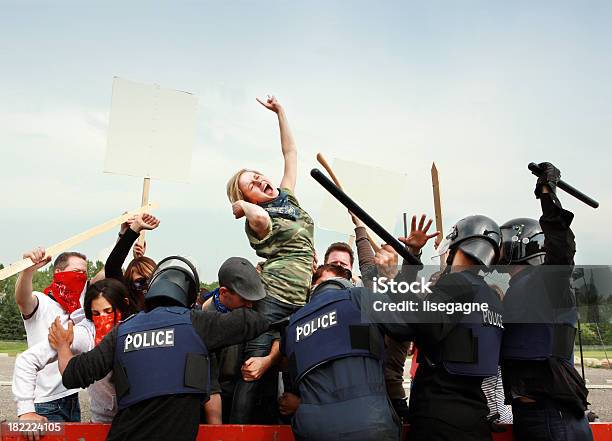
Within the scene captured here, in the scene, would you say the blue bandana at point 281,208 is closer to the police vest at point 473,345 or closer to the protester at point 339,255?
the protester at point 339,255

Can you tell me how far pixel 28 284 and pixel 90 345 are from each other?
971 mm

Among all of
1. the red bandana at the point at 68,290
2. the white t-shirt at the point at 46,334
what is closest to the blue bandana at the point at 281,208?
the white t-shirt at the point at 46,334

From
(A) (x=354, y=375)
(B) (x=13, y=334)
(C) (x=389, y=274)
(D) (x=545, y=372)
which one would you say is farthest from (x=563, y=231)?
(B) (x=13, y=334)

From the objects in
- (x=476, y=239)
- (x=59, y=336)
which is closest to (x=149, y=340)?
(x=59, y=336)

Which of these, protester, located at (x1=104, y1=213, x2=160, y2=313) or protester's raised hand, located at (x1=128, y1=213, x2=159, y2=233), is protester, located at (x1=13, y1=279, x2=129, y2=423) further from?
protester's raised hand, located at (x1=128, y1=213, x2=159, y2=233)

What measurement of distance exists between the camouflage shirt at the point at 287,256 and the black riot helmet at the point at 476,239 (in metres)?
0.91

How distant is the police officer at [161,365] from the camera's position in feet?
9.73

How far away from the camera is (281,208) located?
13.1 ft

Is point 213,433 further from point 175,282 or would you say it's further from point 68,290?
point 68,290

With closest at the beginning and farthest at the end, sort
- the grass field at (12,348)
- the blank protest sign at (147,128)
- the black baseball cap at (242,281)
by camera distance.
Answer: the black baseball cap at (242,281) → the blank protest sign at (147,128) → the grass field at (12,348)

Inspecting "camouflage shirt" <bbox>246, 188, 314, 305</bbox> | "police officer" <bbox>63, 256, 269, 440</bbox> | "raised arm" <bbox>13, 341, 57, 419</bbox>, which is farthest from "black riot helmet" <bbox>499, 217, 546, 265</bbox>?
"raised arm" <bbox>13, 341, 57, 419</bbox>

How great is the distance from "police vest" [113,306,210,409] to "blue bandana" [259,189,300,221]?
1.08 metres

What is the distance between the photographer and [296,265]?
12.7 ft

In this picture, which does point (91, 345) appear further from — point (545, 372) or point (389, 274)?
point (545, 372)
